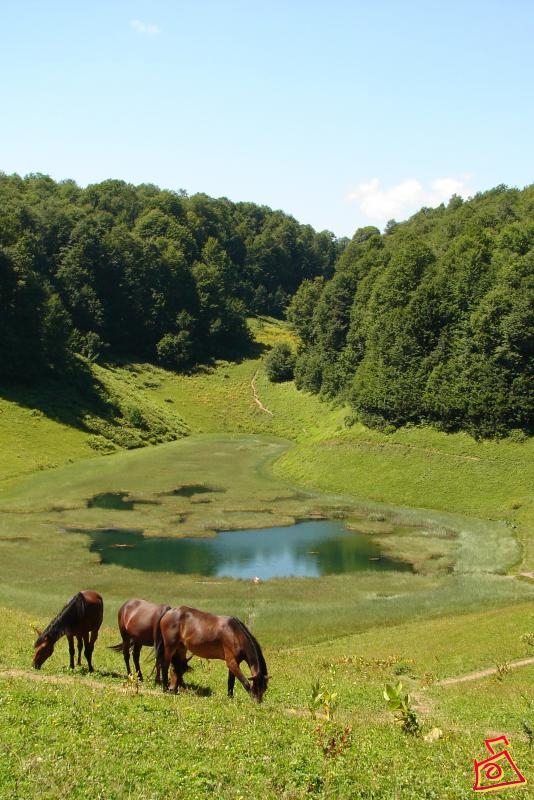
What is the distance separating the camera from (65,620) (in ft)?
78.6

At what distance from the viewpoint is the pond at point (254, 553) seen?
49.1m

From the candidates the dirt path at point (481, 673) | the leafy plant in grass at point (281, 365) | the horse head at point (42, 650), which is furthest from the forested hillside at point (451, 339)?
the horse head at point (42, 650)

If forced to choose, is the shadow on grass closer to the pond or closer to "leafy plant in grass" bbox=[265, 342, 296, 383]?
"leafy plant in grass" bbox=[265, 342, 296, 383]

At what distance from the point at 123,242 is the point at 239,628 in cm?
14038

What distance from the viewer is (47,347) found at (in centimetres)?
10562

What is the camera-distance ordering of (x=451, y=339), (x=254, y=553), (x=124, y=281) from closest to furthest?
Answer: (x=254, y=553) < (x=451, y=339) < (x=124, y=281)

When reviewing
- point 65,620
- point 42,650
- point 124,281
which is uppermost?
point 124,281

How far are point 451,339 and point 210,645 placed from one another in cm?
7040

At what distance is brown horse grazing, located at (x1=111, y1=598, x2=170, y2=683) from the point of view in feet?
75.1

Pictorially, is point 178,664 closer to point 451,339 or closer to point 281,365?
point 451,339

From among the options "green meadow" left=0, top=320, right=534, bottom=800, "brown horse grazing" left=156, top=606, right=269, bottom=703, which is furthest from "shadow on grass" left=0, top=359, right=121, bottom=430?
"brown horse grazing" left=156, top=606, right=269, bottom=703

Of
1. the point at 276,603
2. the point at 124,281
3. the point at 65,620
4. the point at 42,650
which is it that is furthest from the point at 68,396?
the point at 42,650

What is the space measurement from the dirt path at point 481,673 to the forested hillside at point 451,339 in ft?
158

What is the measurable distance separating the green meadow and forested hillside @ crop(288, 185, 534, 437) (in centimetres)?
379
